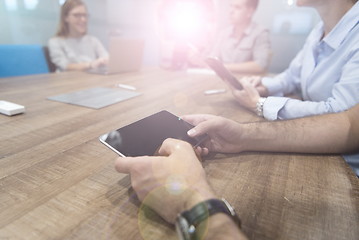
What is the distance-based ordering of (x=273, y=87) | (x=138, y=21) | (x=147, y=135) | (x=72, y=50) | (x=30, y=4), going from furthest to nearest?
(x=138, y=21) < (x=30, y=4) < (x=72, y=50) < (x=273, y=87) < (x=147, y=135)

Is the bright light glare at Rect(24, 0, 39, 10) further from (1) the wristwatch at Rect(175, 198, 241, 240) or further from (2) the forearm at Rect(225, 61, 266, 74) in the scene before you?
(1) the wristwatch at Rect(175, 198, 241, 240)

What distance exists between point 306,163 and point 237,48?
2.08m

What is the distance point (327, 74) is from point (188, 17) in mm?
3196

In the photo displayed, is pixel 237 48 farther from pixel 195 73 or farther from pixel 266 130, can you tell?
pixel 266 130

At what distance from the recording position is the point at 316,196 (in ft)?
1.65

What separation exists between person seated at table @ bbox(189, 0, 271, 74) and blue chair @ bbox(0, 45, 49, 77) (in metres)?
1.35

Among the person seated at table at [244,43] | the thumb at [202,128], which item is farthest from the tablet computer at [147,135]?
the person seated at table at [244,43]

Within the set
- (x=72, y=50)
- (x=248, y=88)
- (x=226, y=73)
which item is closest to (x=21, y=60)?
(x=72, y=50)

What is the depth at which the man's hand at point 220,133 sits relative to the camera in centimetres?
65

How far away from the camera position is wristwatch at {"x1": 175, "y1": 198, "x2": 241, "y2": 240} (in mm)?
353

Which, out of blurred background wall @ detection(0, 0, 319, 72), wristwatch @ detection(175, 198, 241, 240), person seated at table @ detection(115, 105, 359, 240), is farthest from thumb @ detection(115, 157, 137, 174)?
blurred background wall @ detection(0, 0, 319, 72)

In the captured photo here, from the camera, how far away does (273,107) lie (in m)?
0.96

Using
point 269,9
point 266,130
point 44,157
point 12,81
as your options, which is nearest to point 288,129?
point 266,130

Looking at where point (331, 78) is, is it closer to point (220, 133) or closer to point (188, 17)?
point (220, 133)
